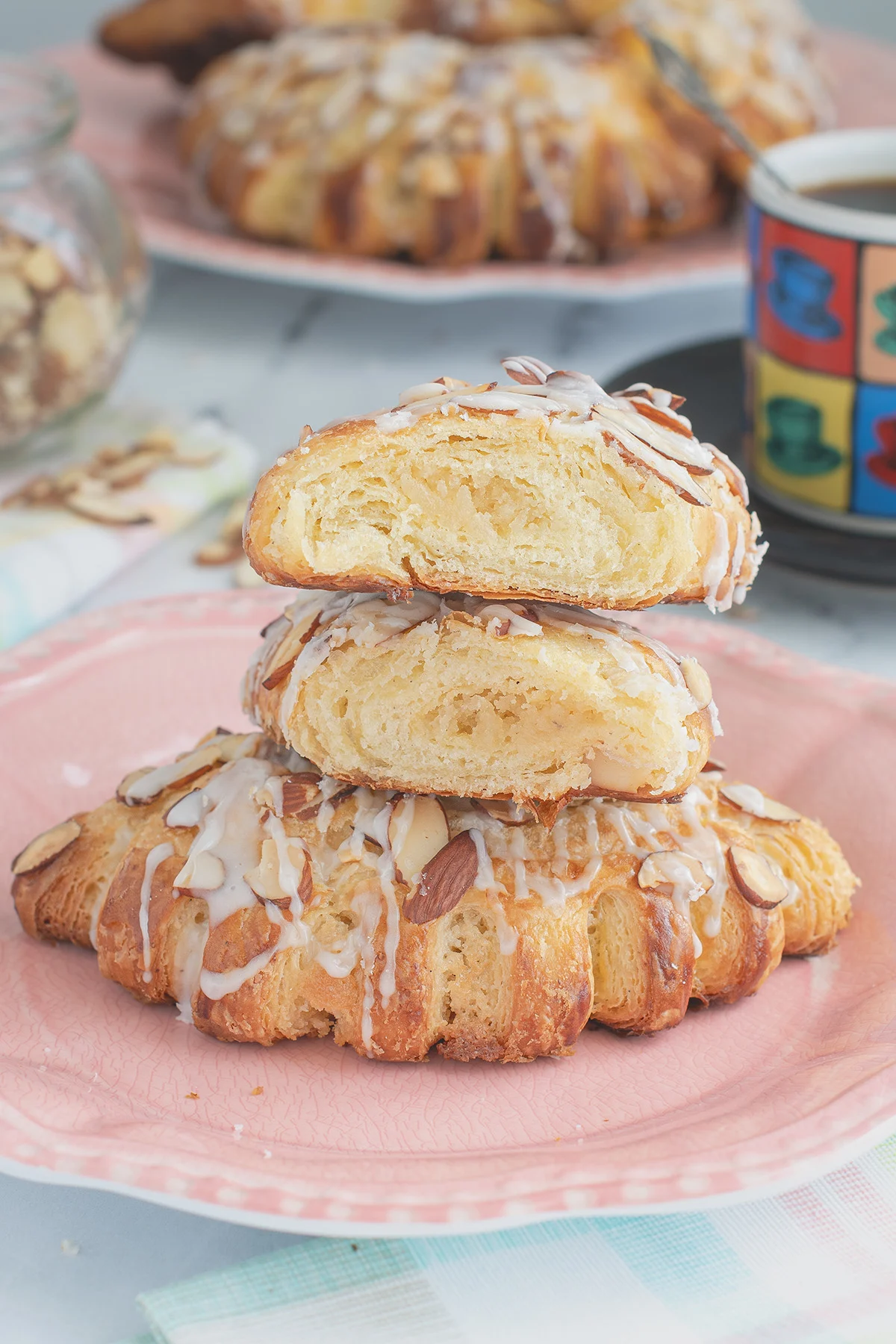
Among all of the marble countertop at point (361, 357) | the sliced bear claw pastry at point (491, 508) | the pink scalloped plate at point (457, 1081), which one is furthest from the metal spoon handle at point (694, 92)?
the sliced bear claw pastry at point (491, 508)

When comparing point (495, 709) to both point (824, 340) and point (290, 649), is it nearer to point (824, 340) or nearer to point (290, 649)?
point (290, 649)

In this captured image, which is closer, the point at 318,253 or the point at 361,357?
the point at 318,253

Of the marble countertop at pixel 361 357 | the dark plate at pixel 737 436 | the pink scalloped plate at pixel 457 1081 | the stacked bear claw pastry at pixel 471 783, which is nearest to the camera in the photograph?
the pink scalloped plate at pixel 457 1081

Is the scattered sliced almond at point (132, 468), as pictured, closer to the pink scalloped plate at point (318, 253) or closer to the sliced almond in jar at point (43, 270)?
the sliced almond in jar at point (43, 270)

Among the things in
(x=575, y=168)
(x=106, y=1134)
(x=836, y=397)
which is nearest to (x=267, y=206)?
(x=575, y=168)

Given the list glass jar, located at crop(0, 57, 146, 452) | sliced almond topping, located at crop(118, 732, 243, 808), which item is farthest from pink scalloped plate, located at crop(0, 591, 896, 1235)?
glass jar, located at crop(0, 57, 146, 452)

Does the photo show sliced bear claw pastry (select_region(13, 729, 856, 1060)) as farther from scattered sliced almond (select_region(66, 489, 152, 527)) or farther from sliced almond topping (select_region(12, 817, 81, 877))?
scattered sliced almond (select_region(66, 489, 152, 527))

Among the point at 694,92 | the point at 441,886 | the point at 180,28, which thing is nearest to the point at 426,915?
the point at 441,886
